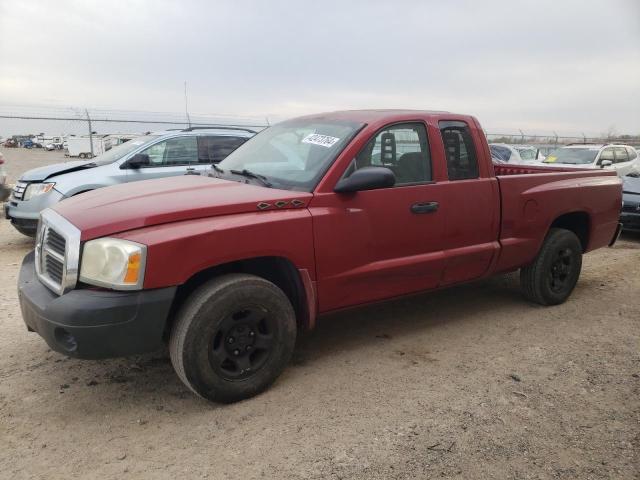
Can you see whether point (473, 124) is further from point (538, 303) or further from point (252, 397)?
point (252, 397)

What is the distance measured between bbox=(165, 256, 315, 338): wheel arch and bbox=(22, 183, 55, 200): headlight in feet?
15.4

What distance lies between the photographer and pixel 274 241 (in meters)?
3.12

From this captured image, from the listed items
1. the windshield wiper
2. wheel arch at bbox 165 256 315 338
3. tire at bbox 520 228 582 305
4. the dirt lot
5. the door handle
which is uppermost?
the windshield wiper

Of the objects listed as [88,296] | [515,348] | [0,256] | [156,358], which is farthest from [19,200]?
[515,348]

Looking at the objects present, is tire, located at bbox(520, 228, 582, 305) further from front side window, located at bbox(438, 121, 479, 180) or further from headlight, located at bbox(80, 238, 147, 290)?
headlight, located at bbox(80, 238, 147, 290)

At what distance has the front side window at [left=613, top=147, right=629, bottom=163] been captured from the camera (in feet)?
45.3

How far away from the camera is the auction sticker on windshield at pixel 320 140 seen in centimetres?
362

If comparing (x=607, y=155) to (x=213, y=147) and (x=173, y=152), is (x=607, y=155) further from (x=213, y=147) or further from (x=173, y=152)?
(x=173, y=152)

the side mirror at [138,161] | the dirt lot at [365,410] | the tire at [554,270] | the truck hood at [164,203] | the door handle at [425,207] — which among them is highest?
the side mirror at [138,161]

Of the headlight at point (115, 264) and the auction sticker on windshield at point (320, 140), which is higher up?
the auction sticker on windshield at point (320, 140)

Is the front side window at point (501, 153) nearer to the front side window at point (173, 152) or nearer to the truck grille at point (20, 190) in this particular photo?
the front side window at point (173, 152)

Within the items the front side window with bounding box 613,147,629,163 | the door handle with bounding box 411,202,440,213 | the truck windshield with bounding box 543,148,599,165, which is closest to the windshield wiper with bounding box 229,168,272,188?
the door handle with bounding box 411,202,440,213

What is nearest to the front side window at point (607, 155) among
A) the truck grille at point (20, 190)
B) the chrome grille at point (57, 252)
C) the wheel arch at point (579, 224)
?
the wheel arch at point (579, 224)

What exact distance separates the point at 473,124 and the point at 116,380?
338cm
